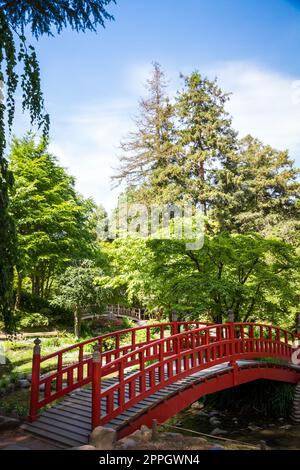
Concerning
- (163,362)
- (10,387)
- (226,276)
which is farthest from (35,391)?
(226,276)

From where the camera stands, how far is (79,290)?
1723 cm

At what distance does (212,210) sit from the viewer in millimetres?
23375

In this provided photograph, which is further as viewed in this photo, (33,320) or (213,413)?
(33,320)

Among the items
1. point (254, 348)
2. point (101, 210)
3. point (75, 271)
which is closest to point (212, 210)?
point (75, 271)

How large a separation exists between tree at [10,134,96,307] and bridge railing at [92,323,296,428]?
11.5 m

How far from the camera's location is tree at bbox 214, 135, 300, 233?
23.9 metres

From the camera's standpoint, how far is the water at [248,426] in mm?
9234

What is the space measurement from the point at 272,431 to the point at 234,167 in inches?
735

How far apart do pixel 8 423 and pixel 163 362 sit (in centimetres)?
317

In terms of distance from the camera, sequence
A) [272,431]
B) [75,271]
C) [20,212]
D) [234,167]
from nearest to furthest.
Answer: [272,431], [75,271], [20,212], [234,167]

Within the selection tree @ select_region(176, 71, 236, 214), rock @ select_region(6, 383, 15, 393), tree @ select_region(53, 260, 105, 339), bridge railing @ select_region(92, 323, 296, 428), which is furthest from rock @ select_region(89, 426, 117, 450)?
tree @ select_region(176, 71, 236, 214)

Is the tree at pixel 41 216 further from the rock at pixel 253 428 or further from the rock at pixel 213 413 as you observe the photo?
the rock at pixel 253 428

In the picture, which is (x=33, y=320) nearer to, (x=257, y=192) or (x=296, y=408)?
(x=296, y=408)

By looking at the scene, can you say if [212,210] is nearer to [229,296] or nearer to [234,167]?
[234,167]
